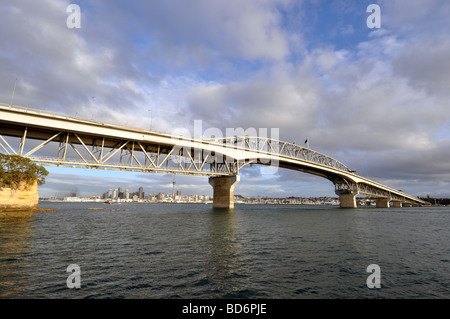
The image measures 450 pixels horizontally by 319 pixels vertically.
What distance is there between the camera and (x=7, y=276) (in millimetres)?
8859

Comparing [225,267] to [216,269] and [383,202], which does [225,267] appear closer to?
[216,269]

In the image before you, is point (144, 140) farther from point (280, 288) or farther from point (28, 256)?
point (280, 288)

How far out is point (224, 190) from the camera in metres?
69.1

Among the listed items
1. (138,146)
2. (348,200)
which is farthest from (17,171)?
(348,200)

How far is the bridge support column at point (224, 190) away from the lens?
220 ft

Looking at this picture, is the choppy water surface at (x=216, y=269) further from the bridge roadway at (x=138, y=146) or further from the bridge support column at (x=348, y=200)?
the bridge support column at (x=348, y=200)

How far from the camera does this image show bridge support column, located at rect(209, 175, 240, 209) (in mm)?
67062

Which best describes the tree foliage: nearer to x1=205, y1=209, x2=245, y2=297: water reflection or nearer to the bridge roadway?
the bridge roadway

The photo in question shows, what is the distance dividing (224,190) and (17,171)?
1882 inches

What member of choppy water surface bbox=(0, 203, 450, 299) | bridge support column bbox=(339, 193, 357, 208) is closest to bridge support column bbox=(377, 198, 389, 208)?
bridge support column bbox=(339, 193, 357, 208)

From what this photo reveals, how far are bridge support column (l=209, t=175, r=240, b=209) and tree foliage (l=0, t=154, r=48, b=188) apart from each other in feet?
145
